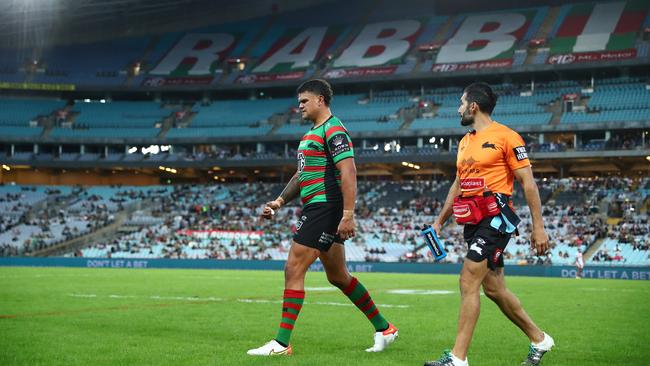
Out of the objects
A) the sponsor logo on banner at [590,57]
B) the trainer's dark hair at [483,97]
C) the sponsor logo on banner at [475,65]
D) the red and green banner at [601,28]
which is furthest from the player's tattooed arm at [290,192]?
the red and green banner at [601,28]

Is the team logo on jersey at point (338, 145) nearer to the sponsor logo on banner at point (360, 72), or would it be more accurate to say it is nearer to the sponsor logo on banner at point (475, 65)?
the sponsor logo on banner at point (475, 65)

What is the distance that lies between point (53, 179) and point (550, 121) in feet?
153

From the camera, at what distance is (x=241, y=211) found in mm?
63656

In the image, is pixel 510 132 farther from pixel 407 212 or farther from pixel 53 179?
pixel 53 179

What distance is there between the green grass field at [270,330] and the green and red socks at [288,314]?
0.23 meters

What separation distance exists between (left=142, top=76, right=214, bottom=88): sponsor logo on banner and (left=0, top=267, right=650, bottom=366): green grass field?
2399 inches

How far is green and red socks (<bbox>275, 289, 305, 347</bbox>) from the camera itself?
8.66 m

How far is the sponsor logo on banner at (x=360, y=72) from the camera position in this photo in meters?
72.6

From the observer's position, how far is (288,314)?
8.80 metres

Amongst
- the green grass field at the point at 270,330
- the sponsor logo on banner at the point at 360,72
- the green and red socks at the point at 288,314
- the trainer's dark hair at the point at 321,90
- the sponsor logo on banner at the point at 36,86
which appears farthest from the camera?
the sponsor logo on banner at the point at 36,86

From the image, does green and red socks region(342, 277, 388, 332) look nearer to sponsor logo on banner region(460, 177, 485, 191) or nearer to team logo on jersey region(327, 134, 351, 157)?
team logo on jersey region(327, 134, 351, 157)

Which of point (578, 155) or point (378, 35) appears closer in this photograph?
point (578, 155)

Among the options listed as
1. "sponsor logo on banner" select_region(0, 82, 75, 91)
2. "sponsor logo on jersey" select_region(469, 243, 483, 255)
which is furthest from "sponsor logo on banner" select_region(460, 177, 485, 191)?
"sponsor logo on banner" select_region(0, 82, 75, 91)

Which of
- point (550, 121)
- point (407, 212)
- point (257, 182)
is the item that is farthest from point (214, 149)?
point (550, 121)
